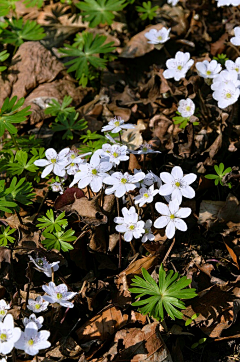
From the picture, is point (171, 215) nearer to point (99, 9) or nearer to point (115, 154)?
point (115, 154)

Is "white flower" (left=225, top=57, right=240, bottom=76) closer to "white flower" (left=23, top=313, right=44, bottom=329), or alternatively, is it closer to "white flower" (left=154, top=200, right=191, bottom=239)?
"white flower" (left=154, top=200, right=191, bottom=239)

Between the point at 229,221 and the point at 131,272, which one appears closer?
the point at 131,272

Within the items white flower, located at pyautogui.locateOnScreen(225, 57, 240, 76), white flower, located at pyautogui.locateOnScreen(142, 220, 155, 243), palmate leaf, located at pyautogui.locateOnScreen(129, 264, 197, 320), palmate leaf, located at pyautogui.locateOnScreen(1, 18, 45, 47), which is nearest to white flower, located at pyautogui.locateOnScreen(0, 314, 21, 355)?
palmate leaf, located at pyautogui.locateOnScreen(129, 264, 197, 320)

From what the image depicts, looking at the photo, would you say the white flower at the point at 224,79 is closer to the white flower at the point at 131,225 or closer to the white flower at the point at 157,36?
the white flower at the point at 157,36

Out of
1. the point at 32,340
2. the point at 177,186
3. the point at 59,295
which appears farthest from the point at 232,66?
the point at 32,340

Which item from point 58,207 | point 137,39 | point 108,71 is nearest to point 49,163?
point 58,207

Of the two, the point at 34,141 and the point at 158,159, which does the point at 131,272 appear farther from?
the point at 34,141

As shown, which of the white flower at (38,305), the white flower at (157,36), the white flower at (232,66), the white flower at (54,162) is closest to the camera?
the white flower at (38,305)

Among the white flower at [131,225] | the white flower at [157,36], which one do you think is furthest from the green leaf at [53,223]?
the white flower at [157,36]
